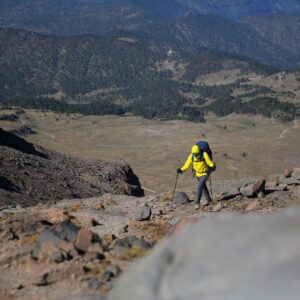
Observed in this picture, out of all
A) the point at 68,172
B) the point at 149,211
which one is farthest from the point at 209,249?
the point at 68,172

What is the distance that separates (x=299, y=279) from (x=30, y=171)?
36.9 meters

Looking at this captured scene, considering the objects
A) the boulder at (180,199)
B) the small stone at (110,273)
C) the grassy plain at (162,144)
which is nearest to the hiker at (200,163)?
the boulder at (180,199)

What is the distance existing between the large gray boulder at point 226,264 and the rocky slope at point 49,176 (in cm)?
2452

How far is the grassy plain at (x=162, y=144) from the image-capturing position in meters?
106

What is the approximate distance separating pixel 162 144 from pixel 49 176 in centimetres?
9530

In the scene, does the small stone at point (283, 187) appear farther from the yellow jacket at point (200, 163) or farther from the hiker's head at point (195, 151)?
the hiker's head at point (195, 151)

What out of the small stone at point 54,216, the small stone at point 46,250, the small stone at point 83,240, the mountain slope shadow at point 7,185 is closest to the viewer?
the small stone at point 46,250

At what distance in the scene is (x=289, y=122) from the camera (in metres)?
194

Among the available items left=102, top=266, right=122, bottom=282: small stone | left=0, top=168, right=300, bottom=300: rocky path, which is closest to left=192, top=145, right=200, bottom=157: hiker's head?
left=0, top=168, right=300, bottom=300: rocky path

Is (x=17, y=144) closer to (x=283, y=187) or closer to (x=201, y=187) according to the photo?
(x=283, y=187)

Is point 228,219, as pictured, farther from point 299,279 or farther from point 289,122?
point 289,122

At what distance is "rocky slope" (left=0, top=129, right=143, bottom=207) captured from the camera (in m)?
37.2

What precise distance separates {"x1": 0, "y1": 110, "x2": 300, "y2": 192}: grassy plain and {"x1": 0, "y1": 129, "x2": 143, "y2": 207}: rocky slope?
101ft

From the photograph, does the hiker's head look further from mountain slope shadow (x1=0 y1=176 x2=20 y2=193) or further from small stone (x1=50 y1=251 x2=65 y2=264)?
mountain slope shadow (x1=0 y1=176 x2=20 y2=193)
